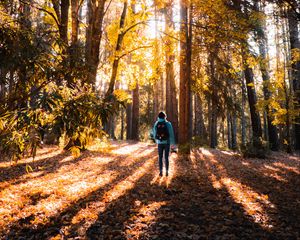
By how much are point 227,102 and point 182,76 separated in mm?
2171

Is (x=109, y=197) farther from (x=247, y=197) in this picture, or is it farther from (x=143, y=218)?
(x=247, y=197)

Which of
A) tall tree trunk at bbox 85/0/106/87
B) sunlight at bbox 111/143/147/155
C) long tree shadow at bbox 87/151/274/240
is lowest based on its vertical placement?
→ long tree shadow at bbox 87/151/274/240

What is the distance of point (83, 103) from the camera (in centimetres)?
367

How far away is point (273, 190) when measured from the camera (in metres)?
6.67

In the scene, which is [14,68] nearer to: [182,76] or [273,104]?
[182,76]

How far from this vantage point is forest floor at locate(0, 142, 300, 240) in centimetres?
420

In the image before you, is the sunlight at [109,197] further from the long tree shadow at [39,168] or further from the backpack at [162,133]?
the long tree shadow at [39,168]

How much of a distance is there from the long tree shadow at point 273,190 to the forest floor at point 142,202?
16mm

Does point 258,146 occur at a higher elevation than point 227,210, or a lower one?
higher

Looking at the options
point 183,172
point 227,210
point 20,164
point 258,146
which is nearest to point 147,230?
point 227,210

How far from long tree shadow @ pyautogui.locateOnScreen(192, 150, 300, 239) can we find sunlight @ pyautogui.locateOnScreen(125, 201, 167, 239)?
80.2 inches

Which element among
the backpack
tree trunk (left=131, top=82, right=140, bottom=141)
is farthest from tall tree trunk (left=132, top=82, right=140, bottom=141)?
the backpack

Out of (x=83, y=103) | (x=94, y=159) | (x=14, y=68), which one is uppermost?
(x=14, y=68)

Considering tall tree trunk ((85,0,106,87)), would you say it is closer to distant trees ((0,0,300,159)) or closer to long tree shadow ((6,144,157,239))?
distant trees ((0,0,300,159))
